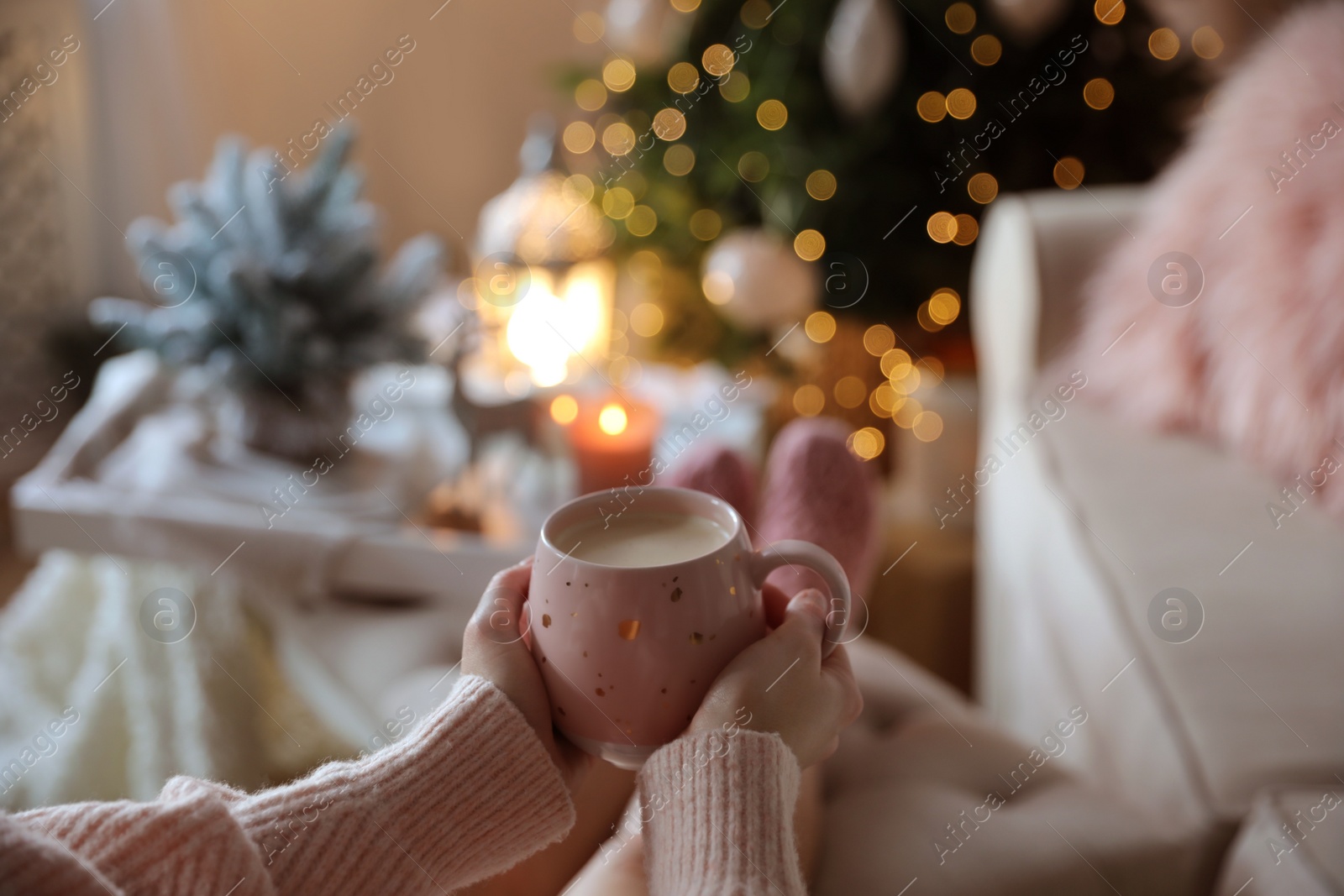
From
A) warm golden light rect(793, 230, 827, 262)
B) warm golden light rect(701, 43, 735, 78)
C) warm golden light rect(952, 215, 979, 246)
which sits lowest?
warm golden light rect(952, 215, 979, 246)

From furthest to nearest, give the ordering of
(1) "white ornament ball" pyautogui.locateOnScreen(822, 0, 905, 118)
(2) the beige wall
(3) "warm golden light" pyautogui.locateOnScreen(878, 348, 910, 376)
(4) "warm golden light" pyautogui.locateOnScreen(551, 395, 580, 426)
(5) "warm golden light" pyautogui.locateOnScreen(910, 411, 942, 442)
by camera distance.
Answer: (2) the beige wall
(3) "warm golden light" pyautogui.locateOnScreen(878, 348, 910, 376)
(5) "warm golden light" pyautogui.locateOnScreen(910, 411, 942, 442)
(1) "white ornament ball" pyautogui.locateOnScreen(822, 0, 905, 118)
(4) "warm golden light" pyautogui.locateOnScreen(551, 395, 580, 426)

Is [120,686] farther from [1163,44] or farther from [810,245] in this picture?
[1163,44]

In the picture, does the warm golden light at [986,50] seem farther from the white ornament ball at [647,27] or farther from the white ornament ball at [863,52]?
the white ornament ball at [647,27]

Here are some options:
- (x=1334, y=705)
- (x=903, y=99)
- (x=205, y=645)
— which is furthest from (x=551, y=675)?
(x=903, y=99)

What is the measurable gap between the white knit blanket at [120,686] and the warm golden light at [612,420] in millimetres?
430

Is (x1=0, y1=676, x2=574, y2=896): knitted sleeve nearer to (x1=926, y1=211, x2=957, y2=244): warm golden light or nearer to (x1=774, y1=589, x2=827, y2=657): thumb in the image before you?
(x1=774, y1=589, x2=827, y2=657): thumb

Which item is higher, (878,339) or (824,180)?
(824,180)

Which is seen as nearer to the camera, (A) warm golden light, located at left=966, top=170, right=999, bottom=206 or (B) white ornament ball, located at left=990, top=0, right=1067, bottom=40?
(B) white ornament ball, located at left=990, top=0, right=1067, bottom=40

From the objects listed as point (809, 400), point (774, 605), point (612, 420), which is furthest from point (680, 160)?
point (774, 605)

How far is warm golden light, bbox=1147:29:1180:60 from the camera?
161 centimetres

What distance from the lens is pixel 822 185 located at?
1.59 metres

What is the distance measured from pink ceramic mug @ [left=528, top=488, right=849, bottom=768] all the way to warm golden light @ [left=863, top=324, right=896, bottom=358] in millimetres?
1279

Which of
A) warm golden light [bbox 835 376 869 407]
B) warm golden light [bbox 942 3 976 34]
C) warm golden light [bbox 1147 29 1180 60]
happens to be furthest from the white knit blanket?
warm golden light [bbox 1147 29 1180 60]

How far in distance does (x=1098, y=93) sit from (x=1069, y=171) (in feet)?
0.41
